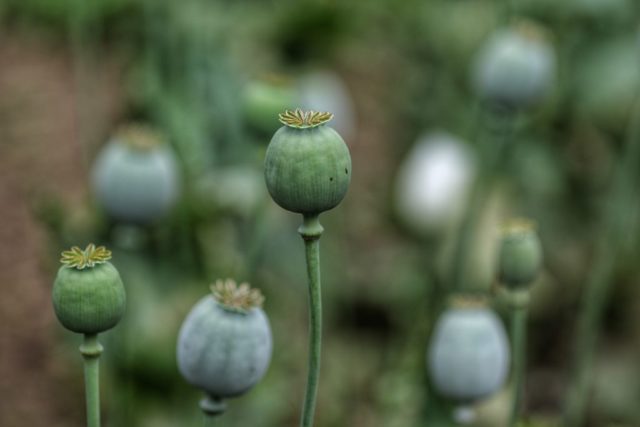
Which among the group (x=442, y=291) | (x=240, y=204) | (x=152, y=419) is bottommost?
(x=152, y=419)

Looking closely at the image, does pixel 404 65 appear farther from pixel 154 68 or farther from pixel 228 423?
pixel 228 423

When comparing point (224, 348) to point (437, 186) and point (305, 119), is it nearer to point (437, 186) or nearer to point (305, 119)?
point (305, 119)

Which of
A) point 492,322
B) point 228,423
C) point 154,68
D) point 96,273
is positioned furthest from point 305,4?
point 96,273

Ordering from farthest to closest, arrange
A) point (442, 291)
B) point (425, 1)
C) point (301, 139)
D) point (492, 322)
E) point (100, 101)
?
point (425, 1) → point (100, 101) → point (442, 291) → point (492, 322) → point (301, 139)

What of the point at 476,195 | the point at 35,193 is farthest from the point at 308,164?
the point at 35,193

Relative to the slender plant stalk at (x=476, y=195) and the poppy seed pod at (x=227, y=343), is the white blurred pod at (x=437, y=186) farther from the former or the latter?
the poppy seed pod at (x=227, y=343)

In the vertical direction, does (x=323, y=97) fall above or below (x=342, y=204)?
above
